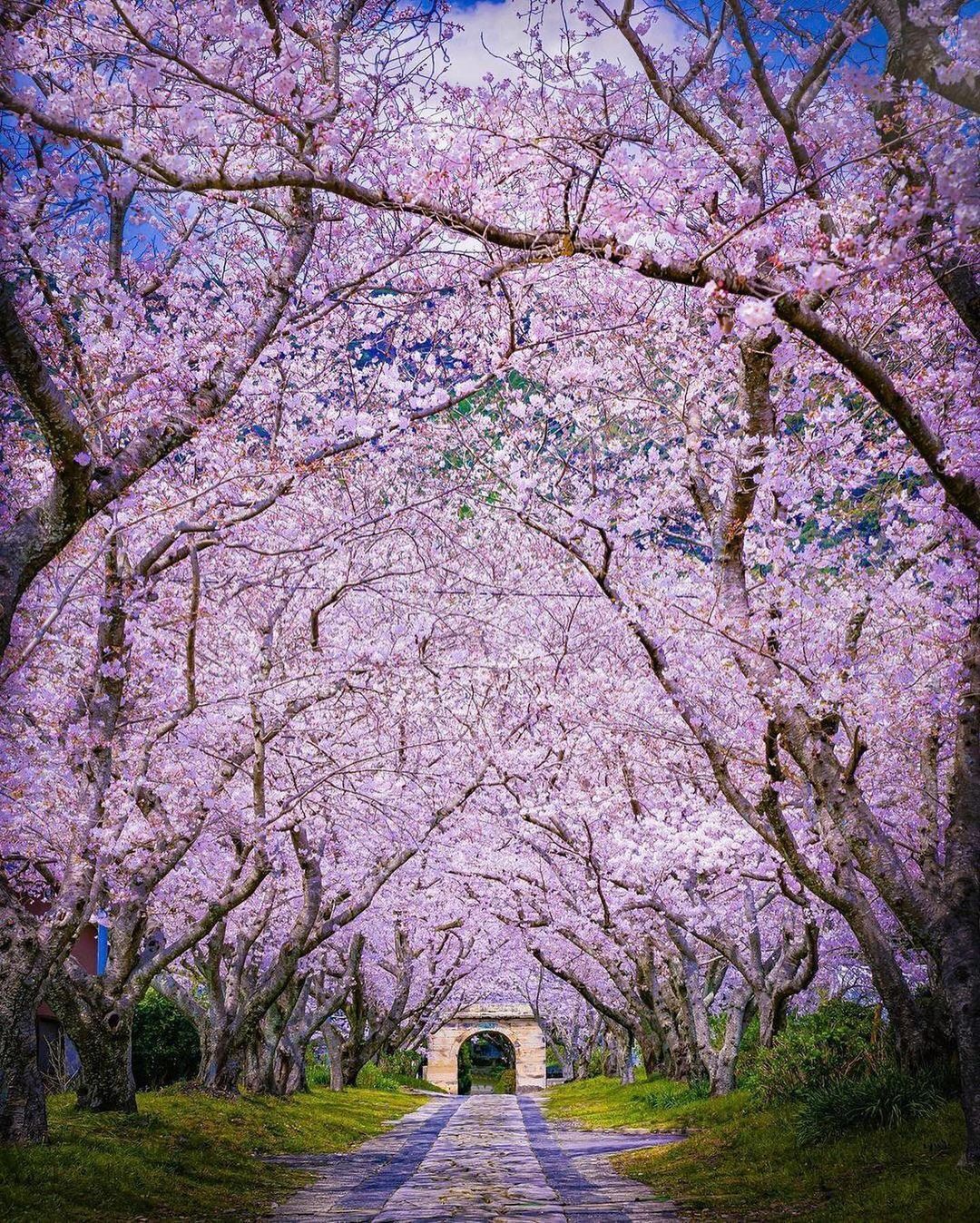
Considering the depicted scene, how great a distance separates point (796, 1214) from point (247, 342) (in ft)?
27.0

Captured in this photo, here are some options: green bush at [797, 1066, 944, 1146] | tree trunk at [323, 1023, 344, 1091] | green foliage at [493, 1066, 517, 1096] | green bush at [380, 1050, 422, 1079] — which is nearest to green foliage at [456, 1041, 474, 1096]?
green foliage at [493, 1066, 517, 1096]

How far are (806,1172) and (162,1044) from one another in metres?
14.9

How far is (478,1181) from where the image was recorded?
12.1m

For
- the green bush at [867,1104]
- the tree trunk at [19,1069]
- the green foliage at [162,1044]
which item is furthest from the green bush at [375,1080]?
the tree trunk at [19,1069]

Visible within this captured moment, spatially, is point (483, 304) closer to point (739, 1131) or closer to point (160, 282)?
point (160, 282)

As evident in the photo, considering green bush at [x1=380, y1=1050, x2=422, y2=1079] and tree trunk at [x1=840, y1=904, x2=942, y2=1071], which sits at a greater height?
tree trunk at [x1=840, y1=904, x2=942, y2=1071]

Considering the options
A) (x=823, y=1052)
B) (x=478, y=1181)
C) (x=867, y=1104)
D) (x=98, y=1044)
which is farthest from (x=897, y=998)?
(x=98, y=1044)

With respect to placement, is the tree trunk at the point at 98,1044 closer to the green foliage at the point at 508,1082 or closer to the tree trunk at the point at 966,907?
the tree trunk at the point at 966,907

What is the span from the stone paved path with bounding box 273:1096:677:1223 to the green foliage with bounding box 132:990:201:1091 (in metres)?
4.59

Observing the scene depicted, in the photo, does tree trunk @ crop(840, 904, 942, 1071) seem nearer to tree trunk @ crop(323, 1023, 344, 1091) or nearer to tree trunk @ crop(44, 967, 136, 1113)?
tree trunk @ crop(44, 967, 136, 1113)

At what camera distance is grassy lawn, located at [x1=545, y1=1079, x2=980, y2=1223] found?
7.19 meters

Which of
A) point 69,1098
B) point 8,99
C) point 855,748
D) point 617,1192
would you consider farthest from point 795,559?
point 69,1098

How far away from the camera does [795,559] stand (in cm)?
1143

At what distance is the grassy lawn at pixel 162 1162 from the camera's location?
8.10 m
